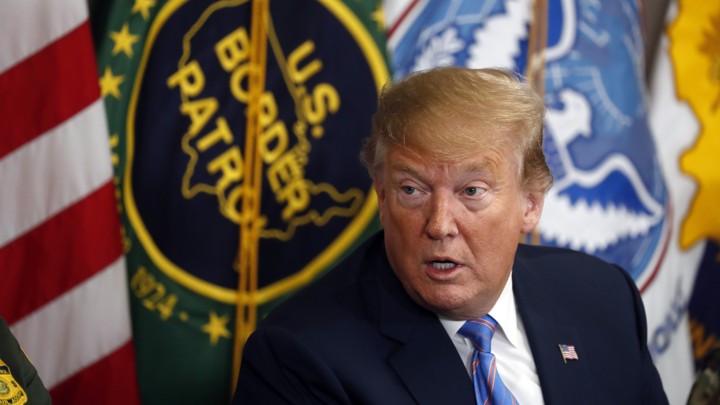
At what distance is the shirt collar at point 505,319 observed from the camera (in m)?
1.65

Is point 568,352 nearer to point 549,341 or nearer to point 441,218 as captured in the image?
point 549,341

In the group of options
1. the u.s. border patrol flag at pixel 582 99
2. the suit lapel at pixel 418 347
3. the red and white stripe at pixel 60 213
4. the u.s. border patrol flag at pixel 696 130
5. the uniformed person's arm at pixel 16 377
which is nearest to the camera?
the uniformed person's arm at pixel 16 377

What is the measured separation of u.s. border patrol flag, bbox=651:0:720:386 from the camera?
112 inches

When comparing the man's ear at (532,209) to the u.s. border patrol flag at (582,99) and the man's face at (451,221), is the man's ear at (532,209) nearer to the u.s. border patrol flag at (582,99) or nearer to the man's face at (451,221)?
the man's face at (451,221)

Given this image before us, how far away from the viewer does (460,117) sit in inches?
59.0

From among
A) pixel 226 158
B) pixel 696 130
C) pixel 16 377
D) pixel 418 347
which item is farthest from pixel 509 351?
pixel 696 130

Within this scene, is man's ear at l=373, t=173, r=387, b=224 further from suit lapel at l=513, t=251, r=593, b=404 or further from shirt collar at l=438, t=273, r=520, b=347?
suit lapel at l=513, t=251, r=593, b=404

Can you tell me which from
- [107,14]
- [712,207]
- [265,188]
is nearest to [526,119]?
[265,188]

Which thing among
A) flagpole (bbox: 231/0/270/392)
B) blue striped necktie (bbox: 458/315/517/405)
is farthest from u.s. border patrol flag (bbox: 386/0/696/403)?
blue striped necktie (bbox: 458/315/517/405)

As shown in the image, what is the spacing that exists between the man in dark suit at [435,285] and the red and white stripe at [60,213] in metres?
0.79

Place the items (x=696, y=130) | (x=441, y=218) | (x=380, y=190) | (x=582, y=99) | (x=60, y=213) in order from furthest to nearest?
(x=696, y=130) → (x=582, y=99) → (x=60, y=213) → (x=380, y=190) → (x=441, y=218)

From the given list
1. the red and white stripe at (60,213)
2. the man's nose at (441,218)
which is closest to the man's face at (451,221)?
Result: the man's nose at (441,218)

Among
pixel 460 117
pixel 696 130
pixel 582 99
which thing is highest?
pixel 460 117

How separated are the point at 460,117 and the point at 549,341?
48 cm
